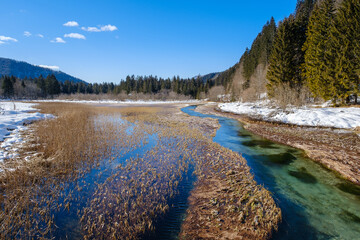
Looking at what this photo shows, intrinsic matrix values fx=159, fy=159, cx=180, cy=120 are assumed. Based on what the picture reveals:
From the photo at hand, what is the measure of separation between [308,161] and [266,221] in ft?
23.9

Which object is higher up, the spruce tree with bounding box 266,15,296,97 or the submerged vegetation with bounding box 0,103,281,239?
the spruce tree with bounding box 266,15,296,97

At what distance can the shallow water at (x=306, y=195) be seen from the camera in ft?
15.4

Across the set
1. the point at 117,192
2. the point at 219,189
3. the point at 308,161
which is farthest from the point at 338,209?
the point at 117,192

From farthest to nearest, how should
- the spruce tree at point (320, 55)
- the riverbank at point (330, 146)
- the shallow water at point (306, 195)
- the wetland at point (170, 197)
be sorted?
1. the spruce tree at point (320, 55)
2. the riverbank at point (330, 146)
3. the shallow water at point (306, 195)
4. the wetland at point (170, 197)

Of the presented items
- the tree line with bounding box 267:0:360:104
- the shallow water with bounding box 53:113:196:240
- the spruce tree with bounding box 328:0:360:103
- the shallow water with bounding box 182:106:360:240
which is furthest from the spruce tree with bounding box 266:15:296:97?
the shallow water with bounding box 53:113:196:240

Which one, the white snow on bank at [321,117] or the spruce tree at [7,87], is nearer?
the white snow on bank at [321,117]

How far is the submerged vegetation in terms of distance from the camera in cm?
437

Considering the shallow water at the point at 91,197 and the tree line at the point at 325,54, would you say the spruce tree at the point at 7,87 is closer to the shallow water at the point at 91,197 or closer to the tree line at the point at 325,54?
the shallow water at the point at 91,197

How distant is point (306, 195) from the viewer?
6.46m

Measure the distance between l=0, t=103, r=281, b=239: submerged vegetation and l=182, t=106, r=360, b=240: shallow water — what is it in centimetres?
66

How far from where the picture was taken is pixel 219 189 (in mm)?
6395

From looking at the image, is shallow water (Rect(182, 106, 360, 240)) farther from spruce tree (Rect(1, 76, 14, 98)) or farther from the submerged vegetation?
spruce tree (Rect(1, 76, 14, 98))

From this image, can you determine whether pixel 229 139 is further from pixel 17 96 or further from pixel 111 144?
pixel 17 96

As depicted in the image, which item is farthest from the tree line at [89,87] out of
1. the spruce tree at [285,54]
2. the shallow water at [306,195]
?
the shallow water at [306,195]
